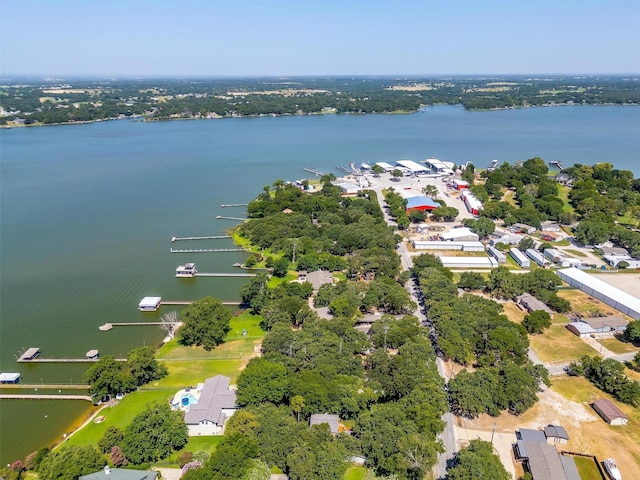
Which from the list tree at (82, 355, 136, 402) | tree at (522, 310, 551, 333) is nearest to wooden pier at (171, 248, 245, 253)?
tree at (82, 355, 136, 402)

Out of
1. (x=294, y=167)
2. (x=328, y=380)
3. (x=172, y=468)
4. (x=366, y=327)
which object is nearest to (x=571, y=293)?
(x=366, y=327)

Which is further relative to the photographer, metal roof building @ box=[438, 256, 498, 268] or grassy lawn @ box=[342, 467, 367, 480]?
metal roof building @ box=[438, 256, 498, 268]

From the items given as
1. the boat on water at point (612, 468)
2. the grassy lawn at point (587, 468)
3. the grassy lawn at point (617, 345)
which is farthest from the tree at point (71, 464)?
the grassy lawn at point (617, 345)

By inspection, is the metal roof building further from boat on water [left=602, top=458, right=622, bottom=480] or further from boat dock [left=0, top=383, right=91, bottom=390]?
boat dock [left=0, top=383, right=91, bottom=390]

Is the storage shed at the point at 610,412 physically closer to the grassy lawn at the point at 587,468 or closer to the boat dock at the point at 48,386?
the grassy lawn at the point at 587,468

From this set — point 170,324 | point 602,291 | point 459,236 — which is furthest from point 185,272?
point 602,291

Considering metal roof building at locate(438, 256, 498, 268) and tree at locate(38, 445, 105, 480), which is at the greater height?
tree at locate(38, 445, 105, 480)
